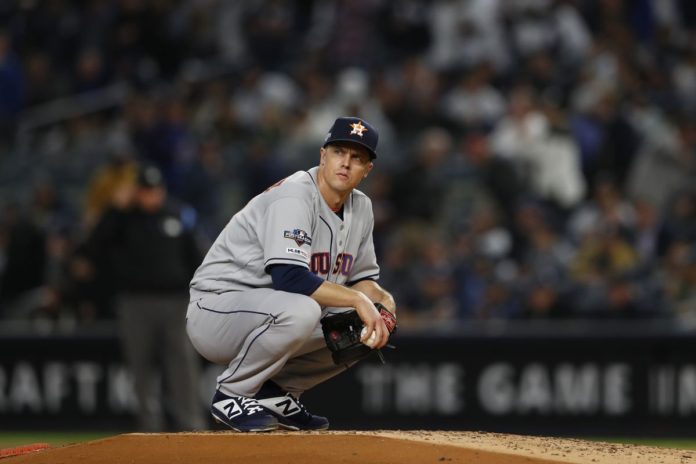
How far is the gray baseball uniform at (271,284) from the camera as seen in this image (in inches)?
221

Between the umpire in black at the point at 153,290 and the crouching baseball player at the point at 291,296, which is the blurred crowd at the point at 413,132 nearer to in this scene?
the umpire in black at the point at 153,290

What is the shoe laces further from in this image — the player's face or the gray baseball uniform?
the player's face

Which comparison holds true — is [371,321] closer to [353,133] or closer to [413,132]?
[353,133]

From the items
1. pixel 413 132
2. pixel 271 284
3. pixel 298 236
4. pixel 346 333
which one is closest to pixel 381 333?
pixel 346 333

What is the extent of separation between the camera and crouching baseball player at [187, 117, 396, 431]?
5594mm

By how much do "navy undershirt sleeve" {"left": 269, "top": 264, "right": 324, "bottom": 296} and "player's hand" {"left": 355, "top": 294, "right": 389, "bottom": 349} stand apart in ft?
0.75

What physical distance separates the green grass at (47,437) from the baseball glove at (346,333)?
478cm

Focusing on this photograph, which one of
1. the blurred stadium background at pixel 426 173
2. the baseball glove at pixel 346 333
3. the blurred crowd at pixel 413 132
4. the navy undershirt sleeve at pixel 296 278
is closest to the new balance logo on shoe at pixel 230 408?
the baseball glove at pixel 346 333

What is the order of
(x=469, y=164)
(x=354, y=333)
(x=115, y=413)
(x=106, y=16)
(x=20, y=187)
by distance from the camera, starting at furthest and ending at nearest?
(x=106, y=16)
(x=20, y=187)
(x=469, y=164)
(x=115, y=413)
(x=354, y=333)

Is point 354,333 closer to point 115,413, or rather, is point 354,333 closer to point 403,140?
point 115,413

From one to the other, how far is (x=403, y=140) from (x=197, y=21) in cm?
337

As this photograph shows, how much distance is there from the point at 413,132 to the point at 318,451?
811 cm

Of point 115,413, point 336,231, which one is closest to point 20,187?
point 115,413

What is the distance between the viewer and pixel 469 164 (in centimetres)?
1253
